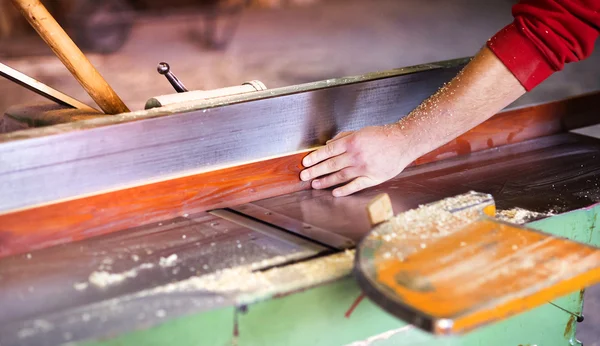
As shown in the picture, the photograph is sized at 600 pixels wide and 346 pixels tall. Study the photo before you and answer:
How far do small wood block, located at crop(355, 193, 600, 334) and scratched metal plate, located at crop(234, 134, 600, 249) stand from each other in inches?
7.9

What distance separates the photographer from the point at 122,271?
1.33 meters

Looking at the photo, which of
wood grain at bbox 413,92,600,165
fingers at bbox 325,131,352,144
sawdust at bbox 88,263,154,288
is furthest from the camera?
wood grain at bbox 413,92,600,165

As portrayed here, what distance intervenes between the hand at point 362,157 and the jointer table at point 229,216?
5 cm

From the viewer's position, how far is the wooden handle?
1655 mm

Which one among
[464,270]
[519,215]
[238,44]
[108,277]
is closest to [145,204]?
[108,277]

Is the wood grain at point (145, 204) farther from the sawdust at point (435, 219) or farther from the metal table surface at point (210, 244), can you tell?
the sawdust at point (435, 219)

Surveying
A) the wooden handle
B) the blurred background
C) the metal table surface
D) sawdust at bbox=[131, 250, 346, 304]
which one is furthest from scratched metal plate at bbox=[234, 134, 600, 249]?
the blurred background

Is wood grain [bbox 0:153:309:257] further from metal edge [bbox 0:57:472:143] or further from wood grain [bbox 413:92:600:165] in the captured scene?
wood grain [bbox 413:92:600:165]

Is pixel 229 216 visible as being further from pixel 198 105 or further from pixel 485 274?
pixel 485 274

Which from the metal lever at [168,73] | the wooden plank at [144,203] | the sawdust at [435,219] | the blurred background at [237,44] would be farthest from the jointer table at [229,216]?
the blurred background at [237,44]

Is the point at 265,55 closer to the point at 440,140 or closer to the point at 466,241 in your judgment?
the point at 440,140

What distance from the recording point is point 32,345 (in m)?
1.06

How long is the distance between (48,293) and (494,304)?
80 cm

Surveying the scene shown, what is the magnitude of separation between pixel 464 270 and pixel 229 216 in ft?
2.17
